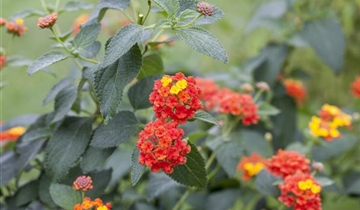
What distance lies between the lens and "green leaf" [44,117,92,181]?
85 cm

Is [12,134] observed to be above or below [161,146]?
below

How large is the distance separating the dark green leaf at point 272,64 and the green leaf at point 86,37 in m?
0.65

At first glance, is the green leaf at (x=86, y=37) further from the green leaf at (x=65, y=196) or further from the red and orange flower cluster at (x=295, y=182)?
the red and orange flower cluster at (x=295, y=182)

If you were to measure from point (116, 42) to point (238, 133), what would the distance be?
1.35 ft

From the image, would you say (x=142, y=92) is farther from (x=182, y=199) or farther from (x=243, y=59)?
(x=243, y=59)

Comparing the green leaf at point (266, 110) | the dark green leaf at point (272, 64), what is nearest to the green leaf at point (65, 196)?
the green leaf at point (266, 110)

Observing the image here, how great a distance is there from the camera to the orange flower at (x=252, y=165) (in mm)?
1065

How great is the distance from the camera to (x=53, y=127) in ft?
3.07

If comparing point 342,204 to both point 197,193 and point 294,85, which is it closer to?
point 294,85

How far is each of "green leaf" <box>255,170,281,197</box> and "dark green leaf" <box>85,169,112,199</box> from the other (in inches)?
9.4

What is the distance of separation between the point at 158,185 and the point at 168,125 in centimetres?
28

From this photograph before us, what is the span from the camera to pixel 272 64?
1.41 meters

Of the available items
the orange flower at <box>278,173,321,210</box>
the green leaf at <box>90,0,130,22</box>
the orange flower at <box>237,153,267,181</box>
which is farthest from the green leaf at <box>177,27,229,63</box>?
the orange flower at <box>237,153,267,181</box>

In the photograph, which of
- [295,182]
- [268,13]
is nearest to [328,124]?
[295,182]
